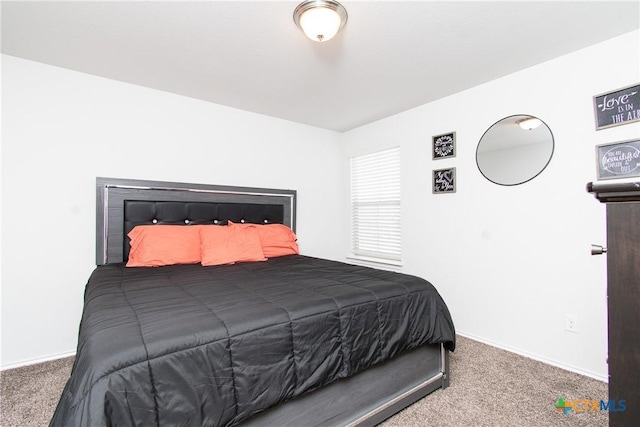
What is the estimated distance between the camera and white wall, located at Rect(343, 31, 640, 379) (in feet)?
6.91

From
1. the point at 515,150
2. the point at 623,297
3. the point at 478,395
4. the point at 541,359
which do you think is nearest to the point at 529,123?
the point at 515,150

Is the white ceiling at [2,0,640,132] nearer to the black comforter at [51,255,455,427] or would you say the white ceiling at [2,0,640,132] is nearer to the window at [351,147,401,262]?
the window at [351,147,401,262]

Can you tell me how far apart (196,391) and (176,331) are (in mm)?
223

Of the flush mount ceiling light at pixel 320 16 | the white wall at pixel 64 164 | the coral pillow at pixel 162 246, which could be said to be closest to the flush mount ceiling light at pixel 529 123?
the flush mount ceiling light at pixel 320 16

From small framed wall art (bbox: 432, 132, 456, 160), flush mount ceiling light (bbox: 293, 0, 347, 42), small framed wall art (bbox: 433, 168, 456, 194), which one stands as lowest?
small framed wall art (bbox: 433, 168, 456, 194)

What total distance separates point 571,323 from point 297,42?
2.85 m

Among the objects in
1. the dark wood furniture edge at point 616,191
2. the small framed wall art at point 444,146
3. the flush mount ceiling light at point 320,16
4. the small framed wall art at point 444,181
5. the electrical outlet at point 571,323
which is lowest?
the electrical outlet at point 571,323

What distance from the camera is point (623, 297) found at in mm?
718

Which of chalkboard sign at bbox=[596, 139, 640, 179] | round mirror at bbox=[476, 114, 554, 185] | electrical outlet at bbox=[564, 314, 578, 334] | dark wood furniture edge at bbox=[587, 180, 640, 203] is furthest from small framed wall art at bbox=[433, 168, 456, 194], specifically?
dark wood furniture edge at bbox=[587, 180, 640, 203]

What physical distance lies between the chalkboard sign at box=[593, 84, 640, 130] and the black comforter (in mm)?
1688

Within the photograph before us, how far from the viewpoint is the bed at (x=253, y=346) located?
985mm

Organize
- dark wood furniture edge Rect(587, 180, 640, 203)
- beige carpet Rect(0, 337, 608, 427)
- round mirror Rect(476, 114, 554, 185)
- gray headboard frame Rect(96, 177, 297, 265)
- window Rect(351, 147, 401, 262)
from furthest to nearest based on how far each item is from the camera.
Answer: window Rect(351, 147, 401, 262) → gray headboard frame Rect(96, 177, 297, 265) → round mirror Rect(476, 114, 554, 185) → beige carpet Rect(0, 337, 608, 427) → dark wood furniture edge Rect(587, 180, 640, 203)

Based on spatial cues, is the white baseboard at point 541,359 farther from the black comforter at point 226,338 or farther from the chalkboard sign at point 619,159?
the chalkboard sign at point 619,159

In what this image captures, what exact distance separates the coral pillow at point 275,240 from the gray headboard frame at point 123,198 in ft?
1.26
